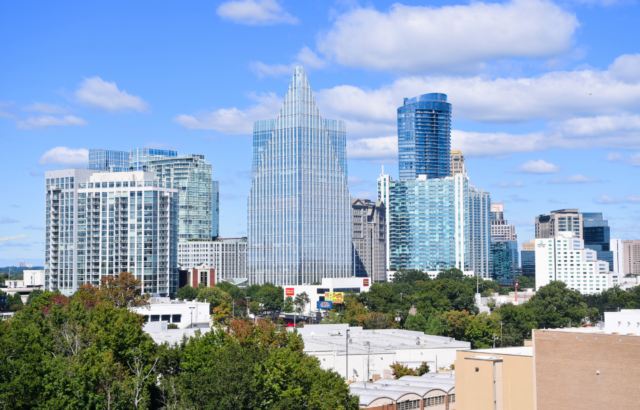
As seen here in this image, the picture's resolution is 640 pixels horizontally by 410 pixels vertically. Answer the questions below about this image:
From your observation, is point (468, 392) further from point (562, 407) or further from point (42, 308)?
point (42, 308)

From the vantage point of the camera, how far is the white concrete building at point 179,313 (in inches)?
6900

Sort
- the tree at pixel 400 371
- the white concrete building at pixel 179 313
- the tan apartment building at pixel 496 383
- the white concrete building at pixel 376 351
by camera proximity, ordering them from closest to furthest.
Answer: the tan apartment building at pixel 496 383, the tree at pixel 400 371, the white concrete building at pixel 376 351, the white concrete building at pixel 179 313

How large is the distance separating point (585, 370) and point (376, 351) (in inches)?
2562

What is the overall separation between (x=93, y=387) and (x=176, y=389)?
9773 millimetres

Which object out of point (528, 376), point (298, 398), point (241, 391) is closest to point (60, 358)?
point (241, 391)

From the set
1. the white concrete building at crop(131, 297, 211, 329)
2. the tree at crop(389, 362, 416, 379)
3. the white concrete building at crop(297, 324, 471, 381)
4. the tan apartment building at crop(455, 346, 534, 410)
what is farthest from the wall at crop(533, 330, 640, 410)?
the white concrete building at crop(131, 297, 211, 329)

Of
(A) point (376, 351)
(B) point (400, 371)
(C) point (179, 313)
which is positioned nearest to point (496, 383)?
(B) point (400, 371)

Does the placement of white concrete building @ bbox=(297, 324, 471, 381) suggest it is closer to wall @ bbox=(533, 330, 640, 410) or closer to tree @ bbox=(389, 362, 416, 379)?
tree @ bbox=(389, 362, 416, 379)

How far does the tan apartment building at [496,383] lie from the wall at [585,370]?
5.54ft

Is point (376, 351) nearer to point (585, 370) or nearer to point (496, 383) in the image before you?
point (496, 383)

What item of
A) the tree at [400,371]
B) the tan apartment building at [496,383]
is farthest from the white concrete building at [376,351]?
the tan apartment building at [496,383]

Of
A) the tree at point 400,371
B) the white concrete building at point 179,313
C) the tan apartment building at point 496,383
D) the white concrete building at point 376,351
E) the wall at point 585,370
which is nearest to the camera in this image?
the wall at point 585,370

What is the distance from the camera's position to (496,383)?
6062cm

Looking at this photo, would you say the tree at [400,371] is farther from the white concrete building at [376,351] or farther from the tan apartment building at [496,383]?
the tan apartment building at [496,383]
